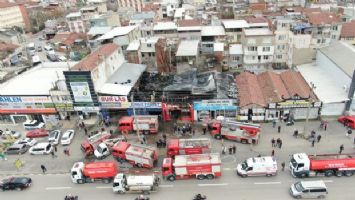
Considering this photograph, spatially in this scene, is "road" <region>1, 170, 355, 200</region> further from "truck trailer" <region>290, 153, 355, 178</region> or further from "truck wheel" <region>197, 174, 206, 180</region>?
"truck trailer" <region>290, 153, 355, 178</region>

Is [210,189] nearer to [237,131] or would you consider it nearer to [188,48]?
[237,131]

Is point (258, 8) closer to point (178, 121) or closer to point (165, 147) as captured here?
point (178, 121)

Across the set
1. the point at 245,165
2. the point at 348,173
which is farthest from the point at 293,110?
the point at 245,165

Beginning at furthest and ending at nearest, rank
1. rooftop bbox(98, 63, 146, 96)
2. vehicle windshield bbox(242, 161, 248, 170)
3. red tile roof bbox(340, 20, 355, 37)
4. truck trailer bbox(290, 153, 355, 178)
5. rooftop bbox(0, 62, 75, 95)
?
red tile roof bbox(340, 20, 355, 37) → rooftop bbox(0, 62, 75, 95) → rooftop bbox(98, 63, 146, 96) → vehicle windshield bbox(242, 161, 248, 170) → truck trailer bbox(290, 153, 355, 178)

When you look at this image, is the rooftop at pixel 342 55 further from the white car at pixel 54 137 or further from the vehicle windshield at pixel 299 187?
the white car at pixel 54 137

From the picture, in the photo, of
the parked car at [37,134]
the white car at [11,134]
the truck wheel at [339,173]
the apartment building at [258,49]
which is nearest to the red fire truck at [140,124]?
the parked car at [37,134]

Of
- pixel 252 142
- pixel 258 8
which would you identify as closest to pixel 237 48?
pixel 252 142

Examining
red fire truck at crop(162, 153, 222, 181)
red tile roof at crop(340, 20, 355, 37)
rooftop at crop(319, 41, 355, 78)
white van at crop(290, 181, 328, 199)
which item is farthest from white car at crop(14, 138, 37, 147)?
red tile roof at crop(340, 20, 355, 37)
